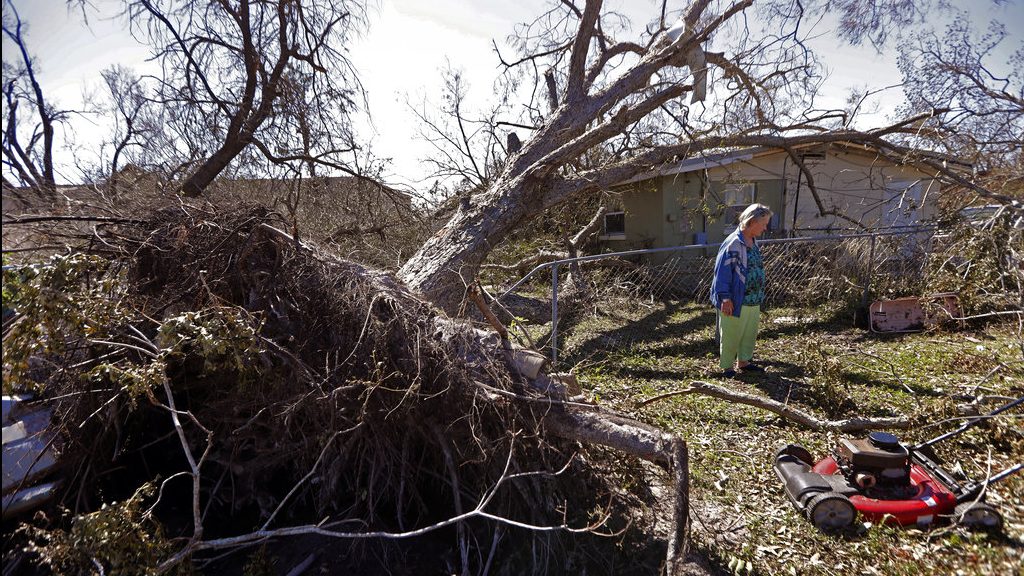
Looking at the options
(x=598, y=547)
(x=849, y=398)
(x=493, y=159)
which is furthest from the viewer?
(x=493, y=159)

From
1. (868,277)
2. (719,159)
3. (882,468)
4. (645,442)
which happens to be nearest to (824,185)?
(719,159)

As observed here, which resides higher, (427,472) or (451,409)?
(451,409)

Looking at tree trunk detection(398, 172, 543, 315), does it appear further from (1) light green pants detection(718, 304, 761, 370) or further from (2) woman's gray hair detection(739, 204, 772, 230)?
(1) light green pants detection(718, 304, 761, 370)

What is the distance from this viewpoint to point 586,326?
7910 millimetres

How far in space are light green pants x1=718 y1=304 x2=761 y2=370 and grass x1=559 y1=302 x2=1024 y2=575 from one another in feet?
0.80

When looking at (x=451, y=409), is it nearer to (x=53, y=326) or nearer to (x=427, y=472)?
(x=427, y=472)

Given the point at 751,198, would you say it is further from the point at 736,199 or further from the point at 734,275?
the point at 734,275

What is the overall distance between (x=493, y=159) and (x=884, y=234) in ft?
24.5

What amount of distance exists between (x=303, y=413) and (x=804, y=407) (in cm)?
406

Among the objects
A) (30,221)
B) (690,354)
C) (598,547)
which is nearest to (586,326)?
(690,354)

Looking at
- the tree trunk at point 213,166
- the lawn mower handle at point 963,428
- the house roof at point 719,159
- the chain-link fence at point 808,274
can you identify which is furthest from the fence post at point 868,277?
the tree trunk at point 213,166

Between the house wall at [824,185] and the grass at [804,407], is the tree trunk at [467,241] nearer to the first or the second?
the grass at [804,407]

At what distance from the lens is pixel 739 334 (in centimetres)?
509

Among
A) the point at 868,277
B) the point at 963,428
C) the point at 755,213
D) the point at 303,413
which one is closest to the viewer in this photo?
the point at 303,413
